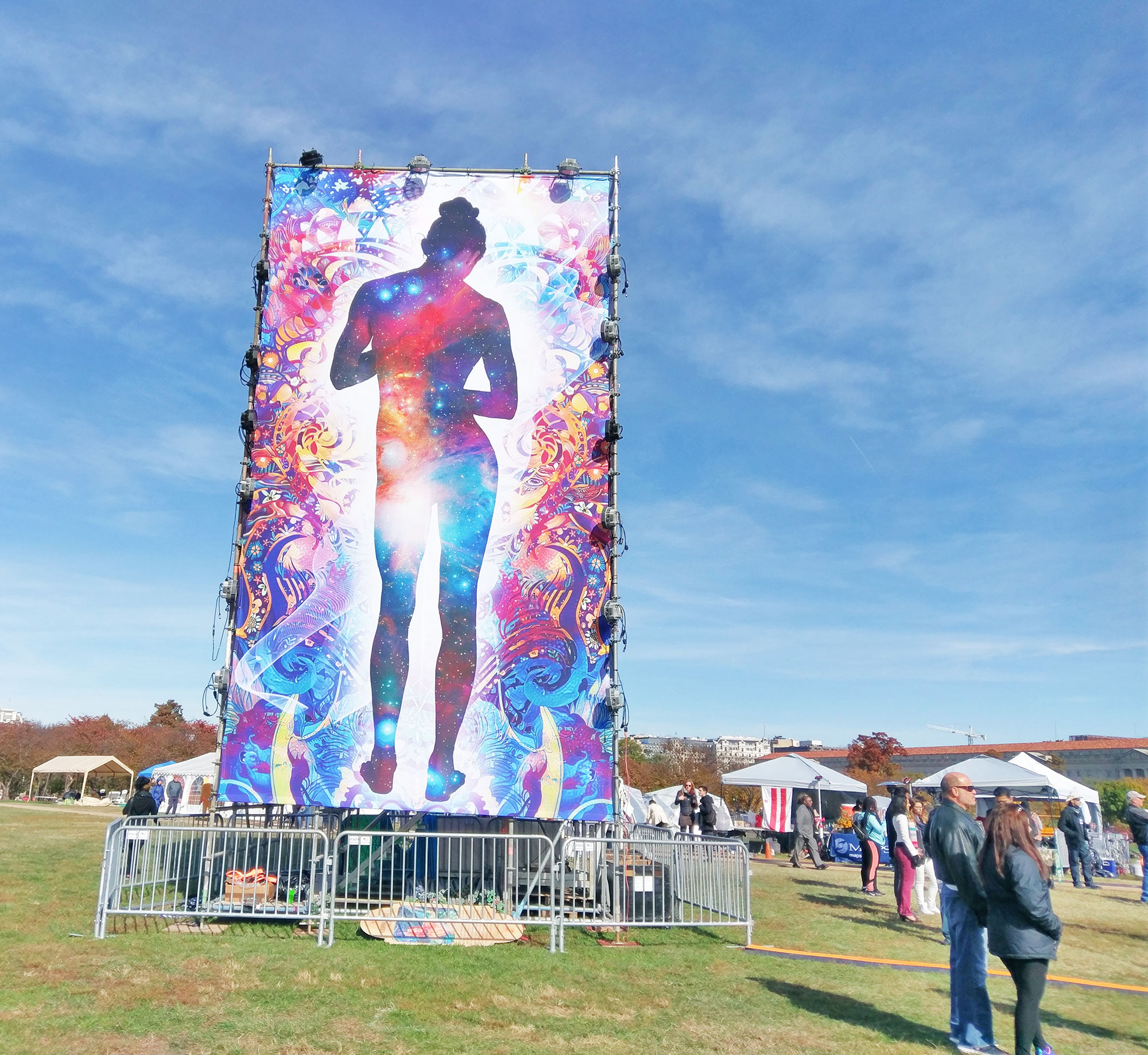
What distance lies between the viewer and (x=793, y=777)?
28281 mm

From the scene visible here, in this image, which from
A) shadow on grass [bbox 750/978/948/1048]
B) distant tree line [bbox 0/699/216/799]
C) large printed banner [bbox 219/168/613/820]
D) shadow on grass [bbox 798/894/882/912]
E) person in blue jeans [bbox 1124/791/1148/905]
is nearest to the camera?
shadow on grass [bbox 750/978/948/1048]

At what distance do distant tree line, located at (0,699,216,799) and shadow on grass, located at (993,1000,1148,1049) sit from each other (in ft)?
194

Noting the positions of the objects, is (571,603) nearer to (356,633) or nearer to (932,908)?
(356,633)

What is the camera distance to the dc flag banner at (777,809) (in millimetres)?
28094

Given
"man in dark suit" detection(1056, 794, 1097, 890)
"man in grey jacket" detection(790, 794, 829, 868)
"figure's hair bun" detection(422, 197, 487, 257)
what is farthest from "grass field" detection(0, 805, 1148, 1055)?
"figure's hair bun" detection(422, 197, 487, 257)

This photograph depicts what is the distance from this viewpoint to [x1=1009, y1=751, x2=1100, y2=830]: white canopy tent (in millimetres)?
25156

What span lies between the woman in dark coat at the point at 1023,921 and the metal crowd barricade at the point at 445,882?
5.31 m

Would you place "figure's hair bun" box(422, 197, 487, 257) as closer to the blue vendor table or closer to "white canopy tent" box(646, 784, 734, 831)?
"white canopy tent" box(646, 784, 734, 831)

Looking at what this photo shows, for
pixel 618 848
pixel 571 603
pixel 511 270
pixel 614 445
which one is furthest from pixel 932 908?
pixel 511 270

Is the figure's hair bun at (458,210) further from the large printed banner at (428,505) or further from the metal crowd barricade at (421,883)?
the metal crowd barricade at (421,883)

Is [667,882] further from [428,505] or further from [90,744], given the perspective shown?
[90,744]

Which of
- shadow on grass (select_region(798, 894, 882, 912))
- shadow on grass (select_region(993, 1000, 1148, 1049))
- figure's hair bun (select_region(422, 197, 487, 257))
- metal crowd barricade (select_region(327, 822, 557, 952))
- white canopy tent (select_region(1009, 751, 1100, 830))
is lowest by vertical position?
shadow on grass (select_region(798, 894, 882, 912))

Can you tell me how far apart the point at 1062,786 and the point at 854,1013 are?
68.3 ft

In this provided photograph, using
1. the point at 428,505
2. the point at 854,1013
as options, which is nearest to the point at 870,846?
the point at 854,1013
